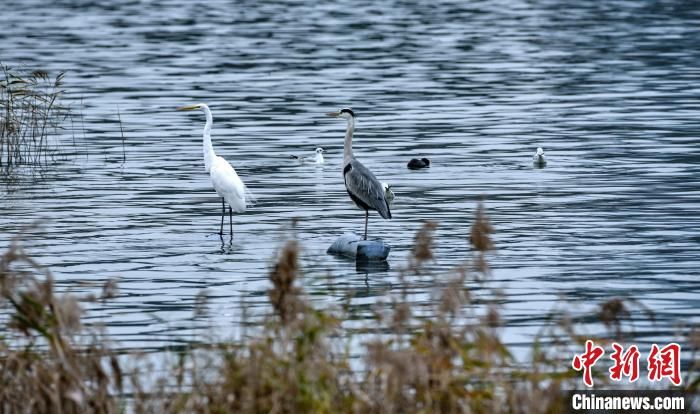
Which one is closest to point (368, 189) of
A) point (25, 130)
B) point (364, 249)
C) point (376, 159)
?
point (364, 249)

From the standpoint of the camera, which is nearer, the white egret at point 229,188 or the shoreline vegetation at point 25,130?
the white egret at point 229,188

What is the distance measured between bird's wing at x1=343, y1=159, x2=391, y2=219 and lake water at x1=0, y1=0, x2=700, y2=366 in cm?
64

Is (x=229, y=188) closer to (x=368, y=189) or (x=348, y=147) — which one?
(x=348, y=147)

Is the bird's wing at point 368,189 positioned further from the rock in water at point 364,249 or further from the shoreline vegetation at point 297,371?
the shoreline vegetation at point 297,371

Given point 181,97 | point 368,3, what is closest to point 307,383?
point 181,97

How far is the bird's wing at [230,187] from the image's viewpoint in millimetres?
21953

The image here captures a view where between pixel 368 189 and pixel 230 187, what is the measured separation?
2527 millimetres

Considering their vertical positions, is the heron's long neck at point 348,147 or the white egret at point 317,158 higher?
the heron's long neck at point 348,147

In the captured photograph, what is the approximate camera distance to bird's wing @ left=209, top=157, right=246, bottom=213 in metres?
22.0

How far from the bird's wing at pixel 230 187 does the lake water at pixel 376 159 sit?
20.1 inches

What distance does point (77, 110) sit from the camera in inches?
1528

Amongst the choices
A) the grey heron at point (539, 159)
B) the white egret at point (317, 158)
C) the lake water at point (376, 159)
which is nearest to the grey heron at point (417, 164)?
the lake water at point (376, 159)

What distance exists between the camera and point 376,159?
30.4 m

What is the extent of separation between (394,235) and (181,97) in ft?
69.3
